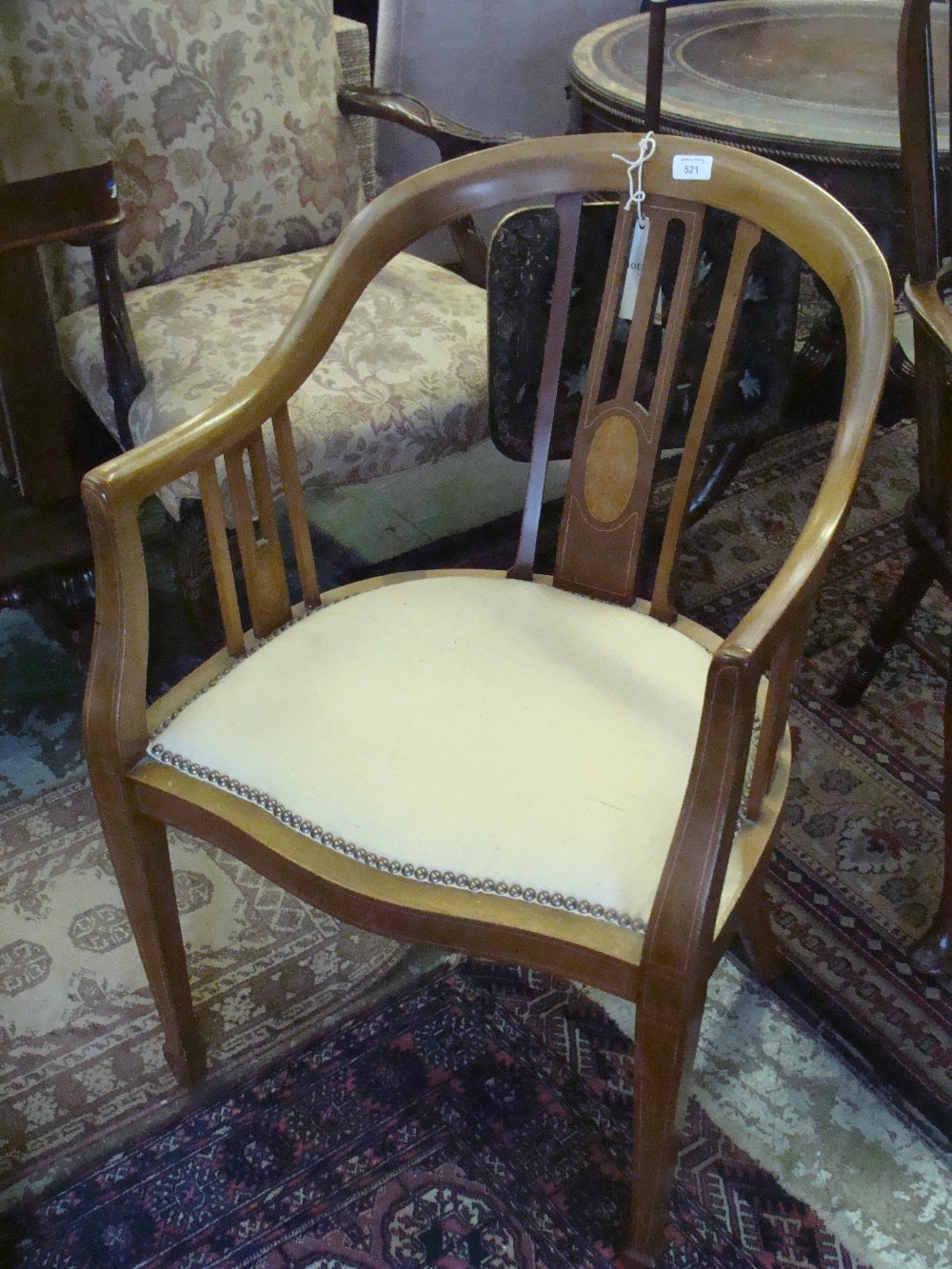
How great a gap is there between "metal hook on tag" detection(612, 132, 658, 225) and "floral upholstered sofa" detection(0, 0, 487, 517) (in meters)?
0.56

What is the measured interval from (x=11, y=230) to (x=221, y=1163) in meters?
1.04

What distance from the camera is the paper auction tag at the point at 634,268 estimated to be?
105 cm

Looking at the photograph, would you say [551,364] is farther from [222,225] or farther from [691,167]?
[222,225]

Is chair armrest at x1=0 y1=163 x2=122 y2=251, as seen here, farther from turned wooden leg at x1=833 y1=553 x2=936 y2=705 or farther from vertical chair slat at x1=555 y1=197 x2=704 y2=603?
turned wooden leg at x1=833 y1=553 x2=936 y2=705

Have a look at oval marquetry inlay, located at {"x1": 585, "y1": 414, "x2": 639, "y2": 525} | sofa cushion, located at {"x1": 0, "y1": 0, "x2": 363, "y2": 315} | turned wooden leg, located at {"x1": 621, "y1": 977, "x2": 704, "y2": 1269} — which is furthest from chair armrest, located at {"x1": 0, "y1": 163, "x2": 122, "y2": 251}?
turned wooden leg, located at {"x1": 621, "y1": 977, "x2": 704, "y2": 1269}

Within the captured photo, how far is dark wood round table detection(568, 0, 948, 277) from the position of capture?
1.52m

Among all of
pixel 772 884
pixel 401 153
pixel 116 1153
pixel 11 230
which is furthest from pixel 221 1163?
pixel 401 153

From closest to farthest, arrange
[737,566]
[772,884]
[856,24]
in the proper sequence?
1. [772,884]
2. [737,566]
3. [856,24]

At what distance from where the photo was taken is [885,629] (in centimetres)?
162

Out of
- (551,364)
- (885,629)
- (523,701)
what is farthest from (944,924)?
(551,364)

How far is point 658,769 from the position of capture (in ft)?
2.97

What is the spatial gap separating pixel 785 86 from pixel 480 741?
137 cm

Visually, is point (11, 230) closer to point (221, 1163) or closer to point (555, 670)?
point (555, 670)

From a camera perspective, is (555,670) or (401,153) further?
(401,153)
